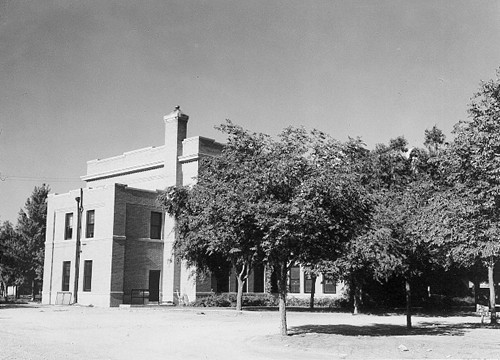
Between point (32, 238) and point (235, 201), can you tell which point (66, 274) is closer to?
point (32, 238)

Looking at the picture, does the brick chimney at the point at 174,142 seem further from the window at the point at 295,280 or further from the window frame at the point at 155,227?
the window at the point at 295,280

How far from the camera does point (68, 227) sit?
45.1 metres

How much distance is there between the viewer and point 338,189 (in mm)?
17625

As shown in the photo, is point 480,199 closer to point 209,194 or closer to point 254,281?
point 209,194

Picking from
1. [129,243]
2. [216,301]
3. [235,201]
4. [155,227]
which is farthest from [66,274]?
[235,201]

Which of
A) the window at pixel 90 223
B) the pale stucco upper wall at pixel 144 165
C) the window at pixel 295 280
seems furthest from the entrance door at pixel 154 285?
the window at pixel 295 280

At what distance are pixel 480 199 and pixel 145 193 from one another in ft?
94.1

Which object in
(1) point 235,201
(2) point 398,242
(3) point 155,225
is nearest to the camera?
(1) point 235,201

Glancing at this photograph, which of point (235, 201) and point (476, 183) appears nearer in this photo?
point (235, 201)

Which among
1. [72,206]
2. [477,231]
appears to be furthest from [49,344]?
[72,206]

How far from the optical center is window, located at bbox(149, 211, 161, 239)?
44.2m

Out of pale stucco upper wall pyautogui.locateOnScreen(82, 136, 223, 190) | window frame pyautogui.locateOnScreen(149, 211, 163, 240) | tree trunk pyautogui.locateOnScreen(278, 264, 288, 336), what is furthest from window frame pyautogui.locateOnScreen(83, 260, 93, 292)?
tree trunk pyautogui.locateOnScreen(278, 264, 288, 336)

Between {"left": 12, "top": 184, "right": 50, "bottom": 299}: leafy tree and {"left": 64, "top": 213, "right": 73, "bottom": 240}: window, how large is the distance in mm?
14290

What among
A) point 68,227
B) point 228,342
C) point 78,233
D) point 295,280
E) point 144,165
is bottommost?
point 228,342
